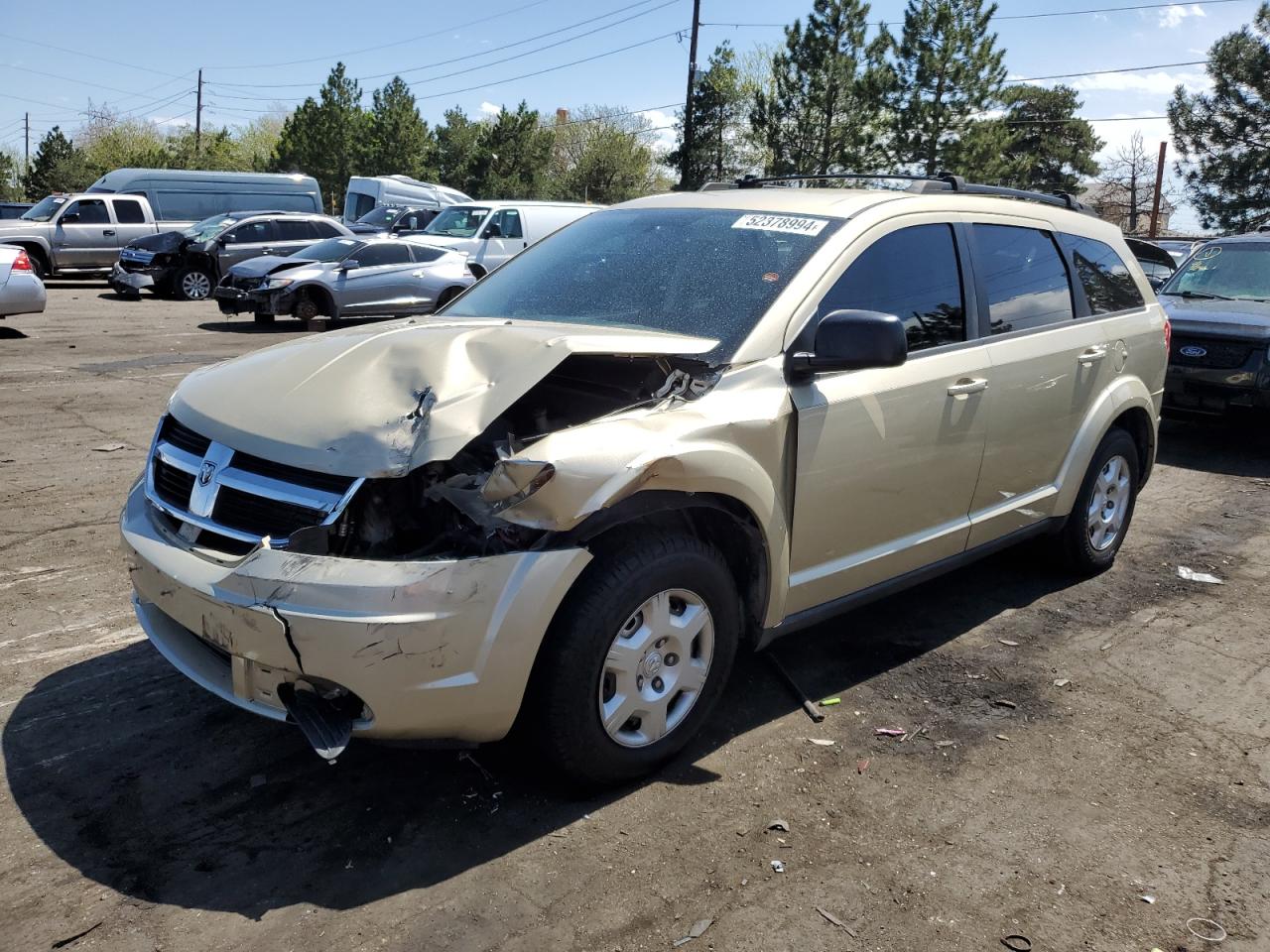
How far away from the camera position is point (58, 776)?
326 cm

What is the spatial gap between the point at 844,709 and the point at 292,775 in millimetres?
2002

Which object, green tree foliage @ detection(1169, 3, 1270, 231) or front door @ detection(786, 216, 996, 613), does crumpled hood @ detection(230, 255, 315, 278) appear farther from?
green tree foliage @ detection(1169, 3, 1270, 231)

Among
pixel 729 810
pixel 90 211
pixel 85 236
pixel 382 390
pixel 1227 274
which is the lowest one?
pixel 729 810

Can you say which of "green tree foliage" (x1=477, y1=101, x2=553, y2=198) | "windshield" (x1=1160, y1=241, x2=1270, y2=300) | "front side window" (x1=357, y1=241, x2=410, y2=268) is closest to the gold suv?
"windshield" (x1=1160, y1=241, x2=1270, y2=300)

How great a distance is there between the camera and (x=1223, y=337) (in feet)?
28.9

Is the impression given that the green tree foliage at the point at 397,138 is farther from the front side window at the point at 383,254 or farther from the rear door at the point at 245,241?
the front side window at the point at 383,254

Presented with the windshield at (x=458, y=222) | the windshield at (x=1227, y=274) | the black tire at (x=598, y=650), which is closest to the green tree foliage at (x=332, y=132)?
the windshield at (x=458, y=222)

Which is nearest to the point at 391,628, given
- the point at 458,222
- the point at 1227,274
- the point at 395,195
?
the point at 1227,274

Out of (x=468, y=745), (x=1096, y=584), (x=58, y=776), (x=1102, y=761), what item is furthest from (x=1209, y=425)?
(x=58, y=776)

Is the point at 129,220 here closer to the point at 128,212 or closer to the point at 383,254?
the point at 128,212

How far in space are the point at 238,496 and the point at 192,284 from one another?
19.4m

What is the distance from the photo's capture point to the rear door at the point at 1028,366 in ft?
14.5

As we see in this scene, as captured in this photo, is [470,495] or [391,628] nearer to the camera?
[391,628]

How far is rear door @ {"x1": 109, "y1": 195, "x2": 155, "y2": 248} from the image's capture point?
23.3 meters
